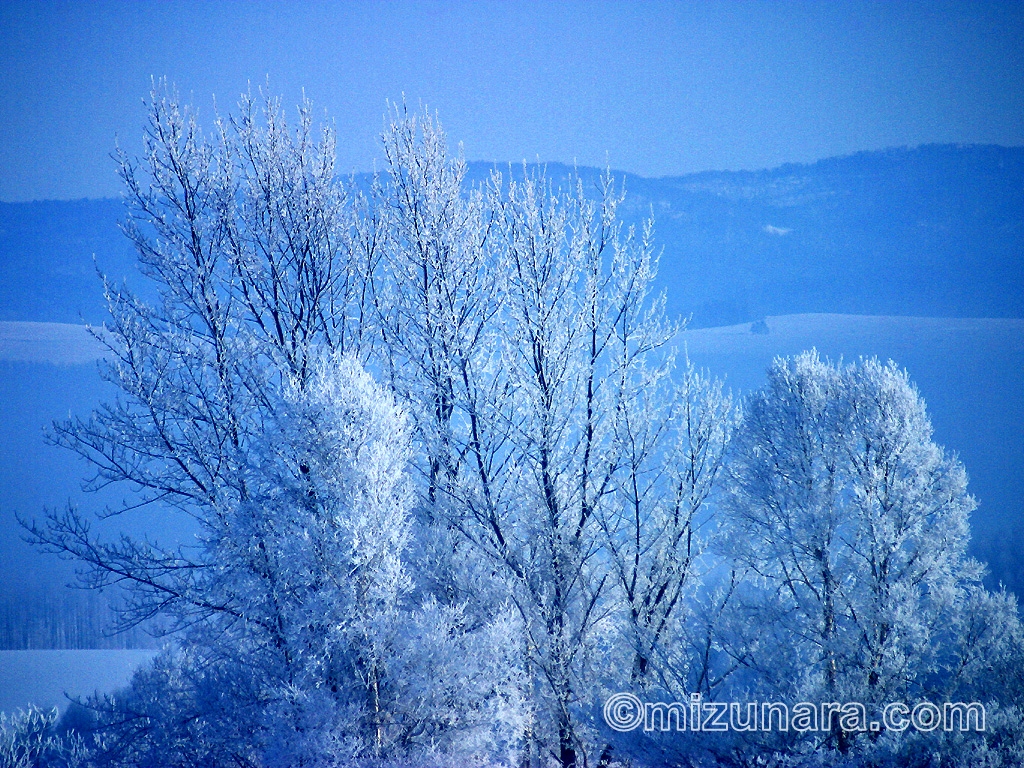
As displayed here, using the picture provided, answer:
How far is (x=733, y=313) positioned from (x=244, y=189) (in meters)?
15.3

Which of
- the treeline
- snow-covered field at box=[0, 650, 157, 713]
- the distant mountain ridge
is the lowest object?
snow-covered field at box=[0, 650, 157, 713]

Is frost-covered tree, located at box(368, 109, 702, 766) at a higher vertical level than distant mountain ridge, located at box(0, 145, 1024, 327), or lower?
lower

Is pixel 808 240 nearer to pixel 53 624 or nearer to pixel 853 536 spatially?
pixel 853 536

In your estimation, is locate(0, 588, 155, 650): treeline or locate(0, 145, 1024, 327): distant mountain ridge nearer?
locate(0, 588, 155, 650): treeline

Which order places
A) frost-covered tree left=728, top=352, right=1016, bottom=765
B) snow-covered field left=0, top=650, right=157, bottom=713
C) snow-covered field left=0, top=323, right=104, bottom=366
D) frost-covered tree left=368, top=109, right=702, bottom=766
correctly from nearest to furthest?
frost-covered tree left=368, top=109, right=702, bottom=766 < frost-covered tree left=728, top=352, right=1016, bottom=765 < snow-covered field left=0, top=650, right=157, bottom=713 < snow-covered field left=0, top=323, right=104, bottom=366

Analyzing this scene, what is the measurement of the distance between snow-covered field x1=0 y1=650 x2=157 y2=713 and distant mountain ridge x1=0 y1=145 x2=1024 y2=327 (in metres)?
6.50

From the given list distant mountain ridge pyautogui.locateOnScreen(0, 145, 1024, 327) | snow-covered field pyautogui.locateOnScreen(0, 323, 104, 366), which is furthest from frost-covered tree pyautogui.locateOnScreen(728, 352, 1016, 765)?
snow-covered field pyautogui.locateOnScreen(0, 323, 104, 366)

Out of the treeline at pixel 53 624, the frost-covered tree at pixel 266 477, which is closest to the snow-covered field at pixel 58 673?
the treeline at pixel 53 624

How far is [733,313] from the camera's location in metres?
19.6

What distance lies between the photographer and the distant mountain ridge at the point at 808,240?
14.6 m

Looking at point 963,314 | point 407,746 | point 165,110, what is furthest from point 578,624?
point 963,314

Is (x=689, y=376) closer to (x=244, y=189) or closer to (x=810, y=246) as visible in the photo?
(x=244, y=189)

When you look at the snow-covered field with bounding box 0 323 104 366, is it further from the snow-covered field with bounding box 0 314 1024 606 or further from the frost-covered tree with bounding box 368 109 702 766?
the frost-covered tree with bounding box 368 109 702 766

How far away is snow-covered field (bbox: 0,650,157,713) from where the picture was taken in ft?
30.7
